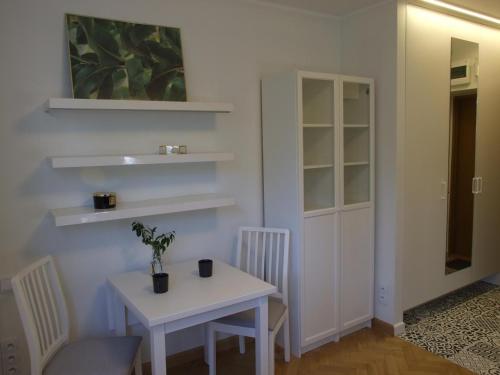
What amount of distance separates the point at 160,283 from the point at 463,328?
8.09ft

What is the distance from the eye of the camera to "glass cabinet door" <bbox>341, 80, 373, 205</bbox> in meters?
3.01

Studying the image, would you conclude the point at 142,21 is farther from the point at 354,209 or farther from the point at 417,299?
the point at 417,299

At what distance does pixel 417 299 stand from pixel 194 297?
2080 mm

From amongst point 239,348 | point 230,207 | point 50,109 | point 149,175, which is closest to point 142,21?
point 50,109

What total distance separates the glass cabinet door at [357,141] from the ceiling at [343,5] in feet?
1.90

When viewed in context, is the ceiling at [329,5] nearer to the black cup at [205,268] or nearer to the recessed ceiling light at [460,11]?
the recessed ceiling light at [460,11]

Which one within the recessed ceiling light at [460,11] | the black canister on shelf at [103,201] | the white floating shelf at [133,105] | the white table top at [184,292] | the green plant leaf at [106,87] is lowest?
the white table top at [184,292]

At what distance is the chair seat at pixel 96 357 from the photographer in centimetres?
194

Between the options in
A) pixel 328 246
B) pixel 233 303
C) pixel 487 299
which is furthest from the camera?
pixel 487 299

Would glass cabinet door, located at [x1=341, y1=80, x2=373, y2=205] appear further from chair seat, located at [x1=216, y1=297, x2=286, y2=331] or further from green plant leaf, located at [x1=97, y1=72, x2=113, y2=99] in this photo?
green plant leaf, located at [x1=97, y1=72, x2=113, y2=99]

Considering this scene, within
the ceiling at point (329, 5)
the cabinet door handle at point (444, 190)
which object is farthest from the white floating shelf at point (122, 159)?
the cabinet door handle at point (444, 190)

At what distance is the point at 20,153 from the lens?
2.22 m

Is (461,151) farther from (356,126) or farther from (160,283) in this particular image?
(160,283)

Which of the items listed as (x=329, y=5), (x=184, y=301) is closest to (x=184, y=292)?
(x=184, y=301)
